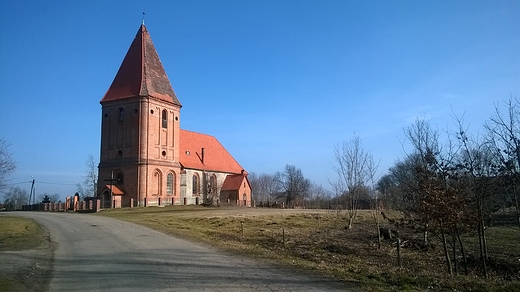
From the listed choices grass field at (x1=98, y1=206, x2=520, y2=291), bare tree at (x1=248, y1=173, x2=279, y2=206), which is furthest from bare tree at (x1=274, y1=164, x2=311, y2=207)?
grass field at (x1=98, y1=206, x2=520, y2=291)

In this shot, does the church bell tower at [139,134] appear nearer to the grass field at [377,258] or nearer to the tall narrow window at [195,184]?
the tall narrow window at [195,184]

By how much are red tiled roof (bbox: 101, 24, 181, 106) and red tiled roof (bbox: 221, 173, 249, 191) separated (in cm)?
1788

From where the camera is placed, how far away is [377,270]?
1037cm

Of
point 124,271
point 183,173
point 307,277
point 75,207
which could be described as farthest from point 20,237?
point 183,173

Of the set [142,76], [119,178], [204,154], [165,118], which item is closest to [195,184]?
[204,154]

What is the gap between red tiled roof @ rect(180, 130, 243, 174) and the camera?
61675 millimetres

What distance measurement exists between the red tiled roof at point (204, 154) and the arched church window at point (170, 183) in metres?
4.65

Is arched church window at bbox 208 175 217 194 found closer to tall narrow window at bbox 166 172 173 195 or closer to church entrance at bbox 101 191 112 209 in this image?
tall narrow window at bbox 166 172 173 195

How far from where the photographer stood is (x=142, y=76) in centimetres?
5081

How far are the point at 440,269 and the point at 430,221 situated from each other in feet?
5.83

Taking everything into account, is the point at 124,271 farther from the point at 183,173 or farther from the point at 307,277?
the point at 183,173

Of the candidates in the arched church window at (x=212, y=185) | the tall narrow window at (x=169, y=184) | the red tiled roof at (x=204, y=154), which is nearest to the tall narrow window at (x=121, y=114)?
the tall narrow window at (x=169, y=184)

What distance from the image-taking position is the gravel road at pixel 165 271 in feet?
27.0

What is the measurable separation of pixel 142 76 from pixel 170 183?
1458 cm
